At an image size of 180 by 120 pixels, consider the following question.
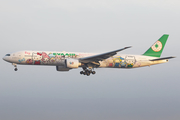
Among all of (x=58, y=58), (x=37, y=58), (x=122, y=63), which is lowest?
(x=122, y=63)

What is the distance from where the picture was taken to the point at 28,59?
1823 inches

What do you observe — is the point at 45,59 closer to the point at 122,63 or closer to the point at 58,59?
the point at 58,59

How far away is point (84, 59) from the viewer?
154 ft

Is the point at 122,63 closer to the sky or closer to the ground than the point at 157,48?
closer to the ground

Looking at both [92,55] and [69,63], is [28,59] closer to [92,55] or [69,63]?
[69,63]

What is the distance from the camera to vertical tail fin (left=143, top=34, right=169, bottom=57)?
5331 centimetres

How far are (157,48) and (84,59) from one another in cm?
1519

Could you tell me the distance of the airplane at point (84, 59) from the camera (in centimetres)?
4631

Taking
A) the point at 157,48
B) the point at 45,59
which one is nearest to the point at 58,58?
the point at 45,59

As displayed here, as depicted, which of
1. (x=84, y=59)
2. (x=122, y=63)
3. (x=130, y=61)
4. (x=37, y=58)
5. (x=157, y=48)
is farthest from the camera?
(x=157, y=48)

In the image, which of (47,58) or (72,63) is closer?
(72,63)

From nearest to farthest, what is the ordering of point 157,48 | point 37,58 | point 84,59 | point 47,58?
point 37,58, point 47,58, point 84,59, point 157,48

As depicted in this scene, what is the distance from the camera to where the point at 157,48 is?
53938 mm

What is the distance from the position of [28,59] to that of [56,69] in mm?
7438
